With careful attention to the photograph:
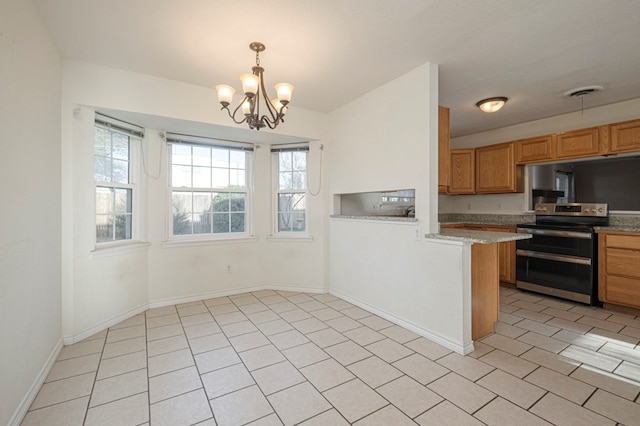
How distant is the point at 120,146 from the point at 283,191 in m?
2.03

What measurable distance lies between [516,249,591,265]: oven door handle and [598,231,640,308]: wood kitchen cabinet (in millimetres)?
138

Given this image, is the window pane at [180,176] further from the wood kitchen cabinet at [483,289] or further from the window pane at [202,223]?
the wood kitchen cabinet at [483,289]

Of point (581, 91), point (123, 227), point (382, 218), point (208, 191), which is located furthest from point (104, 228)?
point (581, 91)

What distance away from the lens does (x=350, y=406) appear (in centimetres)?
173

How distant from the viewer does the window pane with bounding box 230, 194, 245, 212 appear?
4.02m

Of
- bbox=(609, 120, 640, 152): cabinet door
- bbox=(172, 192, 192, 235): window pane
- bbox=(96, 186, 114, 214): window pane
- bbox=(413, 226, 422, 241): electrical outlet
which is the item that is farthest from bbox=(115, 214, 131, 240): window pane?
bbox=(609, 120, 640, 152): cabinet door

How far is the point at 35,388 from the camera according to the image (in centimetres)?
184

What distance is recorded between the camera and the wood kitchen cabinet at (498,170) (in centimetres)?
427

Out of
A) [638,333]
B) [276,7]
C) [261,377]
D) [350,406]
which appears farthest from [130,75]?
[638,333]

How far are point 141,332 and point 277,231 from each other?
2033mm

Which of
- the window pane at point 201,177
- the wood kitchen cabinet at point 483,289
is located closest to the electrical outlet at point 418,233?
the wood kitchen cabinet at point 483,289

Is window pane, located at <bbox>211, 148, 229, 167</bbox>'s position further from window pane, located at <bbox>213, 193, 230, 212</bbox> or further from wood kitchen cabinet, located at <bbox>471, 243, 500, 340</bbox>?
wood kitchen cabinet, located at <bbox>471, 243, 500, 340</bbox>

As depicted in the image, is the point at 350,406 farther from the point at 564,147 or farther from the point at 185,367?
the point at 564,147

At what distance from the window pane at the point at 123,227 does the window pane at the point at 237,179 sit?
4.26 feet
